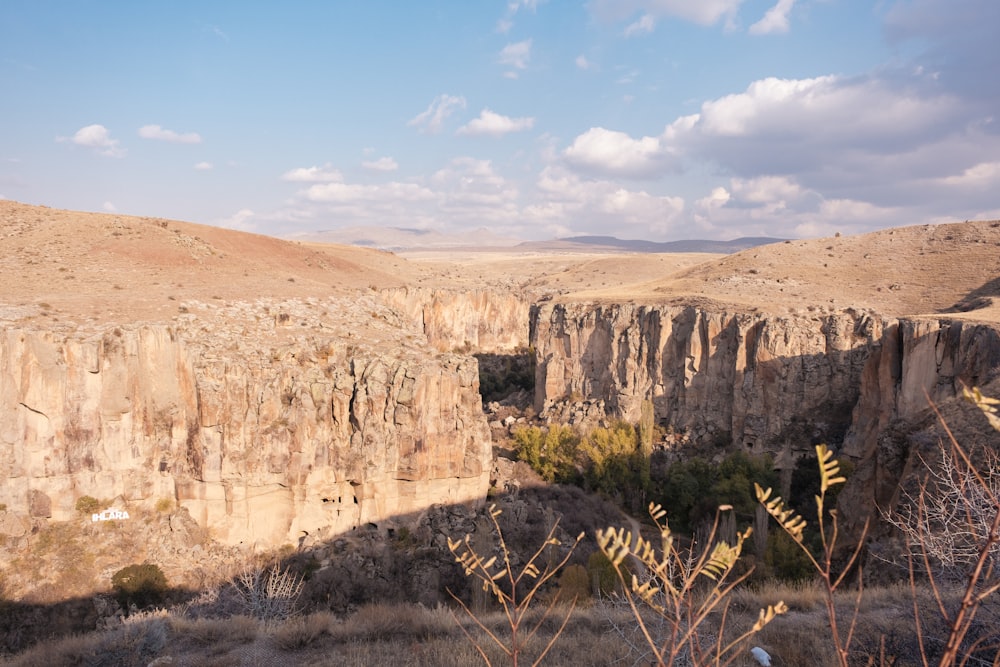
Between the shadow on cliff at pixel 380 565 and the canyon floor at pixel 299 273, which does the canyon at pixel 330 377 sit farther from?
the shadow on cliff at pixel 380 565

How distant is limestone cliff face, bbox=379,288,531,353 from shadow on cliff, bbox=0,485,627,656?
2422 centimetres

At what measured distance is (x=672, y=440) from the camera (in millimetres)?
31906

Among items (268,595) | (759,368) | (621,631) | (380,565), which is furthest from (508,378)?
(621,631)

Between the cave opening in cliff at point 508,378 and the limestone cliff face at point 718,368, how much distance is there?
2.69 m

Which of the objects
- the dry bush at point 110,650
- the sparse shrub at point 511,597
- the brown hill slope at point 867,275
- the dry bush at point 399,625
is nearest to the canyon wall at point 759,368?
the brown hill slope at point 867,275

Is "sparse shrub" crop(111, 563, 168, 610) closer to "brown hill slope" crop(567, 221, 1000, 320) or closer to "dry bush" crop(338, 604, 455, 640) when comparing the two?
"dry bush" crop(338, 604, 455, 640)

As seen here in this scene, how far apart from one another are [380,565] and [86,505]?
329 inches

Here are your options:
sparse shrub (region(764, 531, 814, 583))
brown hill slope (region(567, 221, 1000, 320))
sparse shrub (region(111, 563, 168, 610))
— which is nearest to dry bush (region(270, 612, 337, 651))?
sparse shrub (region(111, 563, 168, 610))

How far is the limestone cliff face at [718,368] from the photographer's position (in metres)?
29.0

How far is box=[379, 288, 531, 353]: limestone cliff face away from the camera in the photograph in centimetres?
4703

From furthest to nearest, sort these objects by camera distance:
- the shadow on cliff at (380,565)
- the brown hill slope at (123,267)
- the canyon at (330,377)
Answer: the brown hill slope at (123,267) → the canyon at (330,377) → the shadow on cliff at (380,565)

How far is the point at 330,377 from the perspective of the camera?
21.0 metres

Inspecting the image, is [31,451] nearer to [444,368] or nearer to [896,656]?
[444,368]

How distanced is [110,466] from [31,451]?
190cm
